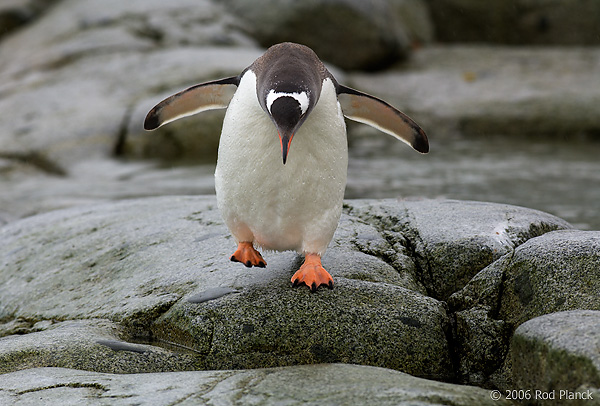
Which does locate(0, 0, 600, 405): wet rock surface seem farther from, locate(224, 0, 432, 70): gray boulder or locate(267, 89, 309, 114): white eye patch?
locate(224, 0, 432, 70): gray boulder

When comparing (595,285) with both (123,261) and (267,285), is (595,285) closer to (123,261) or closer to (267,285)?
(267,285)

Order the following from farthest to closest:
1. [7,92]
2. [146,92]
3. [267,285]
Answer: [7,92] → [146,92] → [267,285]

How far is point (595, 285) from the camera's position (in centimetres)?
312

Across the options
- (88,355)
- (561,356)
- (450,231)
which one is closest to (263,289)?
(88,355)

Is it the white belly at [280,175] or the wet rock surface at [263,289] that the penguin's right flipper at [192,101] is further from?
the wet rock surface at [263,289]

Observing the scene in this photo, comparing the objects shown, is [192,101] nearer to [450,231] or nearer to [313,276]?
[313,276]

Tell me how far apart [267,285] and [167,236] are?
105 cm

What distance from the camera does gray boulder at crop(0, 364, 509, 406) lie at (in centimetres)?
244

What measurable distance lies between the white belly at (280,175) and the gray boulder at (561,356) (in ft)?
3.48

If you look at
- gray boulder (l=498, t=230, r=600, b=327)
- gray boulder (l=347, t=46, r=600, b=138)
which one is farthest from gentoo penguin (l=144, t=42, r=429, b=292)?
gray boulder (l=347, t=46, r=600, b=138)

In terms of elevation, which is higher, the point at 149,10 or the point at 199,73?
the point at 149,10

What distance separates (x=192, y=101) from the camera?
383 centimetres

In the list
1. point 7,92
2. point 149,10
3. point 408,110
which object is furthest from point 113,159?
point 408,110

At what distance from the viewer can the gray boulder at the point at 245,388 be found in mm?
2441
